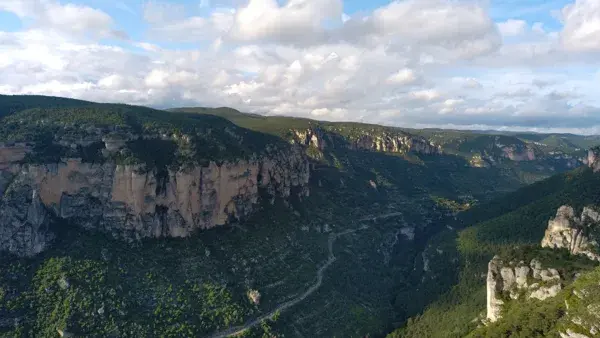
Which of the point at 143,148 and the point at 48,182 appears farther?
the point at 143,148

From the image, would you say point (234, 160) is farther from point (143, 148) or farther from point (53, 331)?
point (53, 331)

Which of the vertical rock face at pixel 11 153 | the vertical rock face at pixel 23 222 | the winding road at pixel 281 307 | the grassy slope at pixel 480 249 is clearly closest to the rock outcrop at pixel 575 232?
the grassy slope at pixel 480 249

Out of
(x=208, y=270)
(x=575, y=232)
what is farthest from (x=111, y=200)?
(x=575, y=232)

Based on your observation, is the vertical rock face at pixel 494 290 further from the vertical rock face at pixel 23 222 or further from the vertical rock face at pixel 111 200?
the vertical rock face at pixel 23 222

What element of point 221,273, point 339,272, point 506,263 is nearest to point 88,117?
point 221,273

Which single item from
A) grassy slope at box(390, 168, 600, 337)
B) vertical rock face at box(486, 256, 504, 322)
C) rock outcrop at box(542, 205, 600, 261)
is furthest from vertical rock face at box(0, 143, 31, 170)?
rock outcrop at box(542, 205, 600, 261)

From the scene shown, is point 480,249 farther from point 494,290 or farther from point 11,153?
point 11,153
